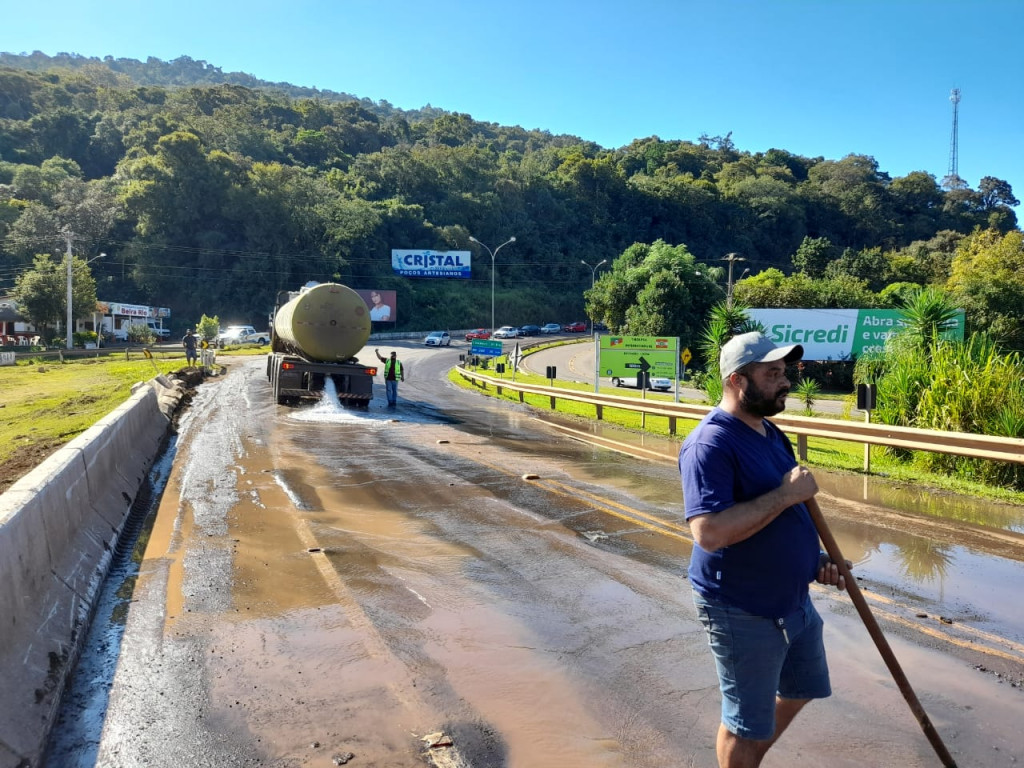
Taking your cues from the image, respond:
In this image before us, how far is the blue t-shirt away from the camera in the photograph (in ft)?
9.61

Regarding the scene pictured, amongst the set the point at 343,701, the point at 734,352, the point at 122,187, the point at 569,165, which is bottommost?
the point at 343,701

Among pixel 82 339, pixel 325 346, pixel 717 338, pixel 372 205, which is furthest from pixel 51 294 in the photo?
pixel 717 338

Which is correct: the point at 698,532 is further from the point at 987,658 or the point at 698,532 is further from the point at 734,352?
the point at 987,658

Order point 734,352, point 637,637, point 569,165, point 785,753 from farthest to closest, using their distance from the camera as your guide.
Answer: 1. point 569,165
2. point 637,637
3. point 785,753
4. point 734,352

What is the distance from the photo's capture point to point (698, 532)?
293 cm

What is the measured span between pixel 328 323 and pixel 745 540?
18709mm

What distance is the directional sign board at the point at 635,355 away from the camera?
2448cm

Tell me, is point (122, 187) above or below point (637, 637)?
above

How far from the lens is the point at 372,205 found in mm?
98188

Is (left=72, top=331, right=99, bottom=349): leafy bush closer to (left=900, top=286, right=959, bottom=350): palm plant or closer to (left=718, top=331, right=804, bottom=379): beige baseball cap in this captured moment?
(left=900, top=286, right=959, bottom=350): palm plant

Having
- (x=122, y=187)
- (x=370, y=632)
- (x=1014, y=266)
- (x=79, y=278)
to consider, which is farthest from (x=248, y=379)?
(x=122, y=187)

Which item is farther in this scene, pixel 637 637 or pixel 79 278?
pixel 79 278

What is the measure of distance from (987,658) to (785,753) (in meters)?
2.09

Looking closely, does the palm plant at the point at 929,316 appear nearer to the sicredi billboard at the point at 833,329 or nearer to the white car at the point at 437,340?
the sicredi billboard at the point at 833,329
